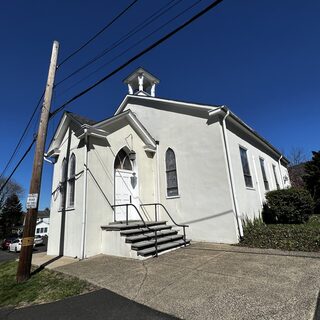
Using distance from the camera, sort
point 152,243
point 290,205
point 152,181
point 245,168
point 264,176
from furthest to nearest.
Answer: point 264,176, point 152,181, point 245,168, point 290,205, point 152,243

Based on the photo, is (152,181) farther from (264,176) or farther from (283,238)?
(264,176)

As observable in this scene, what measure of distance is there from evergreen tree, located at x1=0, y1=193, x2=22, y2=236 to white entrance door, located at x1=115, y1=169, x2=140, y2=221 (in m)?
51.1

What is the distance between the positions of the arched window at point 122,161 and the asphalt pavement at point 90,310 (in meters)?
6.29

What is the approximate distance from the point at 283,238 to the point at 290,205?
10.9 ft

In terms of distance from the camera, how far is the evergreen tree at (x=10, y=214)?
49.3 metres

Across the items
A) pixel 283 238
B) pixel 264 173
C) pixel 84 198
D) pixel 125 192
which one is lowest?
pixel 283 238

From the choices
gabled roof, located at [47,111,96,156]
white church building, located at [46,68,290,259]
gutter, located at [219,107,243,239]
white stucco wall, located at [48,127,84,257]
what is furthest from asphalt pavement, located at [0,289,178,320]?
gabled roof, located at [47,111,96,156]

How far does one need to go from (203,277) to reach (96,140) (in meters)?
6.54

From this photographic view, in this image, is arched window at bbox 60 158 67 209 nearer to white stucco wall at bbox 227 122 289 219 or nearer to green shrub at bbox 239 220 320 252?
white stucco wall at bbox 227 122 289 219

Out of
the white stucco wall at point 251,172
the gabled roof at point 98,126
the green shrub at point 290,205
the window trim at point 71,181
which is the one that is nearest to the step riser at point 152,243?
the white stucco wall at point 251,172

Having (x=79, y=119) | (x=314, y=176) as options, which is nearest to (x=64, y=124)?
(x=79, y=119)

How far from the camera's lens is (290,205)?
10328 mm

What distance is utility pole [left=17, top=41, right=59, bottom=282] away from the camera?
6.21 meters

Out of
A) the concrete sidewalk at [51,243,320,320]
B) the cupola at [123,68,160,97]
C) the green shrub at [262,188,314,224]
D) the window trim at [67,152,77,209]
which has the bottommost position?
the concrete sidewalk at [51,243,320,320]
